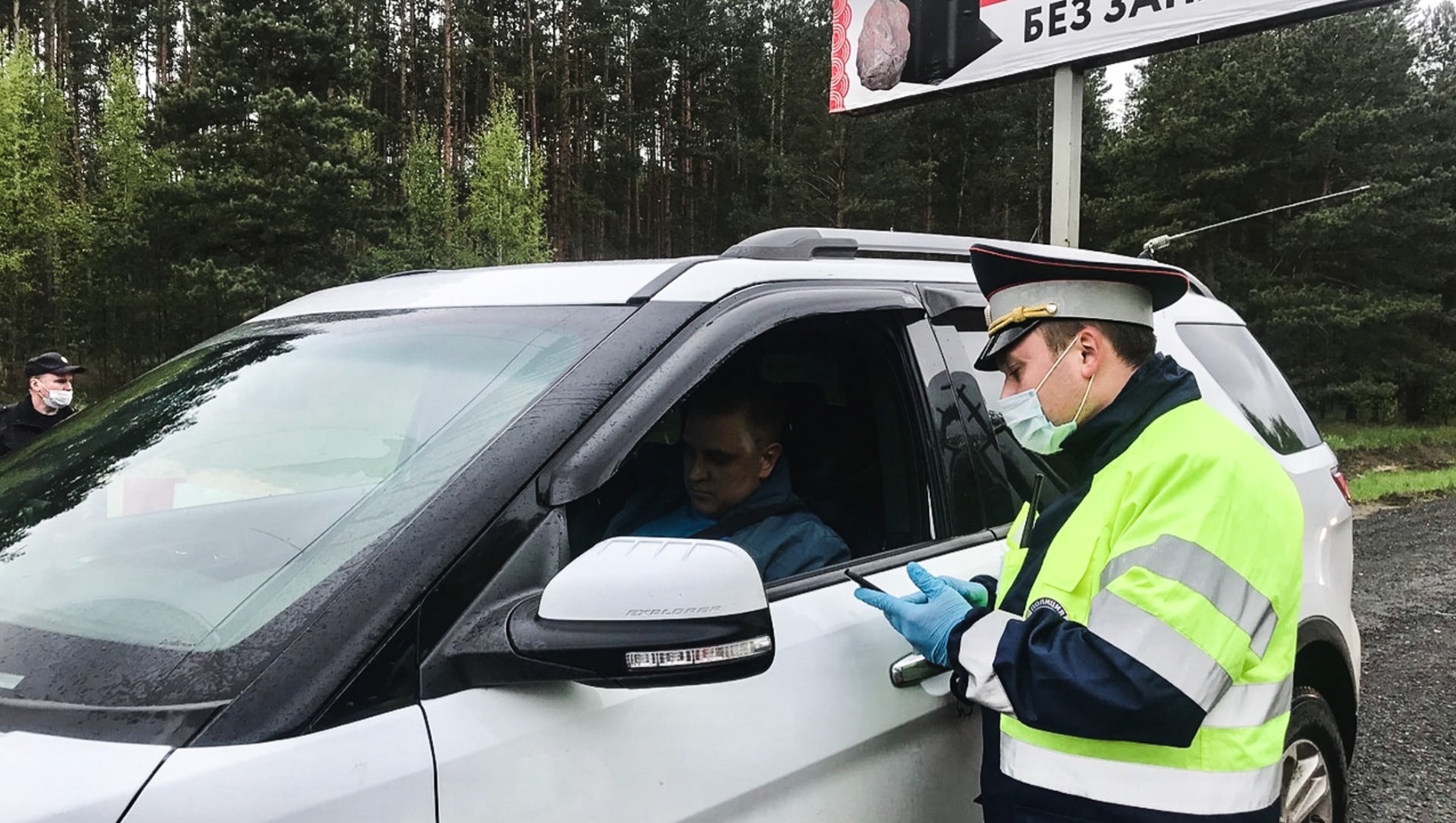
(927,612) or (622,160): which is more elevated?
(622,160)

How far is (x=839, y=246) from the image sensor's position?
2.42 metres

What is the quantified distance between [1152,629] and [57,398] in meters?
6.79

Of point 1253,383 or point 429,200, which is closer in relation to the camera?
point 1253,383

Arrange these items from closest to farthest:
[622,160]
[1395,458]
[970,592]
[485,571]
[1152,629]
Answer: [485,571]
[1152,629]
[970,592]
[1395,458]
[622,160]

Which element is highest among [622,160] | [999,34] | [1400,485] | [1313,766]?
[622,160]

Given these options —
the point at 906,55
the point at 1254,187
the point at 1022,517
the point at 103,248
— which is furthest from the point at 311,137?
the point at 1022,517

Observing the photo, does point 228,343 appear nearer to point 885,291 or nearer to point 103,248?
point 885,291

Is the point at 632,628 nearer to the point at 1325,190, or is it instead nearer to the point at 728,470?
the point at 728,470

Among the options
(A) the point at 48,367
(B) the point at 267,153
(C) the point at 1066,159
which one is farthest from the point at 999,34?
(B) the point at 267,153

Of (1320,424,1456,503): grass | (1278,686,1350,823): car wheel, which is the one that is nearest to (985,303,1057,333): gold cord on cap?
(1278,686,1350,823): car wheel

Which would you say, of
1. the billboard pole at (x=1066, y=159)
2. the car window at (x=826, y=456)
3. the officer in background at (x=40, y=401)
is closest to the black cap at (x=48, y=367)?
the officer in background at (x=40, y=401)

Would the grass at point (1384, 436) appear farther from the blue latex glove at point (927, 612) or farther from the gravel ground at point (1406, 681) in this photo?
the blue latex glove at point (927, 612)

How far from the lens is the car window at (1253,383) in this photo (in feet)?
9.78

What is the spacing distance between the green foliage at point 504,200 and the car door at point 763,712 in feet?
116
